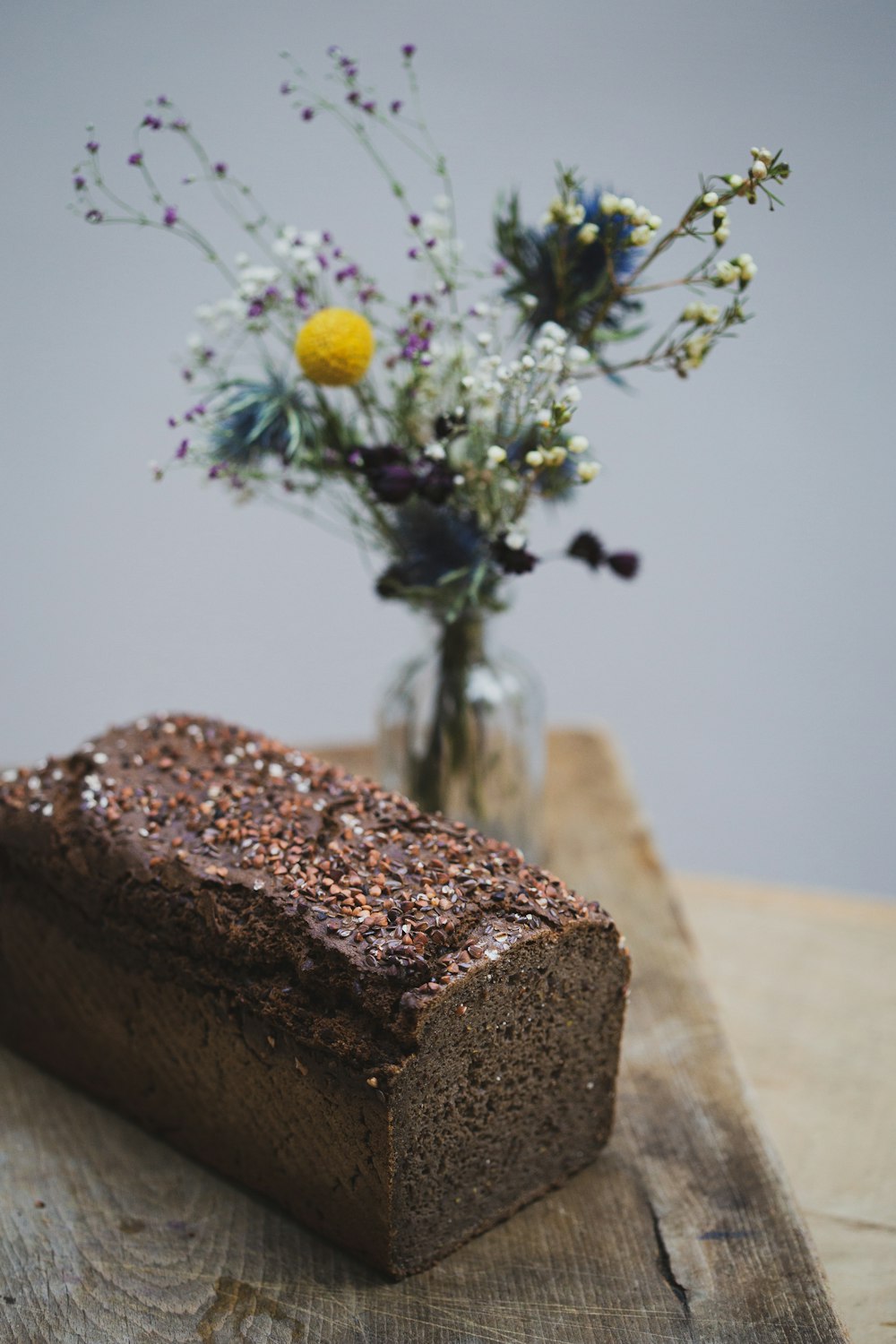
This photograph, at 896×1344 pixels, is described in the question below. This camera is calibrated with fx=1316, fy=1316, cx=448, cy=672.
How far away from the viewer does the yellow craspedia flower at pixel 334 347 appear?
89.0 inches

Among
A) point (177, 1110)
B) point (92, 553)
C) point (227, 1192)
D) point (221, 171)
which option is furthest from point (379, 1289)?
point (92, 553)

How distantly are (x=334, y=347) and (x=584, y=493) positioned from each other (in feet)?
5.78

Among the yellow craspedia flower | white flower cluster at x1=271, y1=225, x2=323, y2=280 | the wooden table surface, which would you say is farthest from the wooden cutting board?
white flower cluster at x1=271, y1=225, x2=323, y2=280

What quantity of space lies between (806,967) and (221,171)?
2183 millimetres

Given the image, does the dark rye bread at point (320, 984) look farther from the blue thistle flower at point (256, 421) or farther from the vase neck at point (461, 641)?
the blue thistle flower at point (256, 421)

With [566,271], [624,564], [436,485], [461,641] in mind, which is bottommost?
[461,641]

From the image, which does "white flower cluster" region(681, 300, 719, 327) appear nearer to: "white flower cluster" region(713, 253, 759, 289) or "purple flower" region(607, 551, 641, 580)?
"white flower cluster" region(713, 253, 759, 289)

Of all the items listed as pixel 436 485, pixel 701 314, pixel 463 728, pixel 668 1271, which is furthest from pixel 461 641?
pixel 668 1271

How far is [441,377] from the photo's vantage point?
2.60 meters

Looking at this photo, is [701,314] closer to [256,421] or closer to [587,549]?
[587,549]

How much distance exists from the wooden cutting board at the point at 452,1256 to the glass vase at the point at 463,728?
2.14 feet

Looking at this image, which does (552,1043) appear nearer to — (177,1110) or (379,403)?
(177,1110)

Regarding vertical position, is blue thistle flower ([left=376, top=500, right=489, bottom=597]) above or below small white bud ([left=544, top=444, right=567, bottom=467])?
below

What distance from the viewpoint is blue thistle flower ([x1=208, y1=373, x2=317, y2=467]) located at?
244cm
